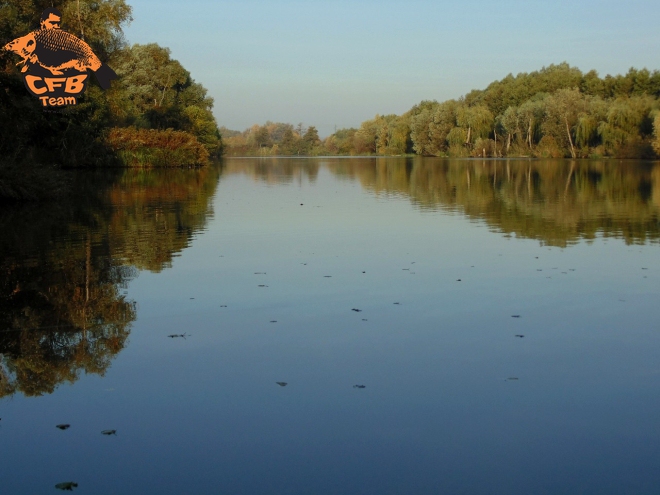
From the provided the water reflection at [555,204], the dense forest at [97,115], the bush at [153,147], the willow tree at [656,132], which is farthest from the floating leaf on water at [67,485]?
the willow tree at [656,132]

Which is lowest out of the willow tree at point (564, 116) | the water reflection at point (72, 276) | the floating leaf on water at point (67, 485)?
the floating leaf on water at point (67, 485)

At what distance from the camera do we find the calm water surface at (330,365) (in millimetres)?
4191

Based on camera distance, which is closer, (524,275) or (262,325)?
(262,325)

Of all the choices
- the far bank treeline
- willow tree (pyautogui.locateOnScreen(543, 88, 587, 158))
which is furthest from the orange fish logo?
willow tree (pyautogui.locateOnScreen(543, 88, 587, 158))

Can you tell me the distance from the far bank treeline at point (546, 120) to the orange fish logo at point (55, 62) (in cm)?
4555

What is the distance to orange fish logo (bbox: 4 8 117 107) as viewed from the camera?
31.5 meters

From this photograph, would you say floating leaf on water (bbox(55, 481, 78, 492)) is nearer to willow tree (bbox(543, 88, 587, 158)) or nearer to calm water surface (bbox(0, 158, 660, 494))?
calm water surface (bbox(0, 158, 660, 494))

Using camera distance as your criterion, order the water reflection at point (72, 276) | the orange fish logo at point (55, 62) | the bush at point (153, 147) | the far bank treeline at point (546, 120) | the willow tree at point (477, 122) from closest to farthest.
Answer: the water reflection at point (72, 276) < the orange fish logo at point (55, 62) < the bush at point (153, 147) < the far bank treeline at point (546, 120) < the willow tree at point (477, 122)

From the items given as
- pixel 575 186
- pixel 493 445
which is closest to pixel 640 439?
pixel 493 445

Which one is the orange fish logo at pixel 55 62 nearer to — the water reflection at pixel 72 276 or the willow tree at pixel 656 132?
the water reflection at pixel 72 276

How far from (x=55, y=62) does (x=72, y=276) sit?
2838 centimetres

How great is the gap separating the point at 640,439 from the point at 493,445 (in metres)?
0.93

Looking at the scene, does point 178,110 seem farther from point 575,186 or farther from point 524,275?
point 524,275

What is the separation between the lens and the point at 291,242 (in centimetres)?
1351
